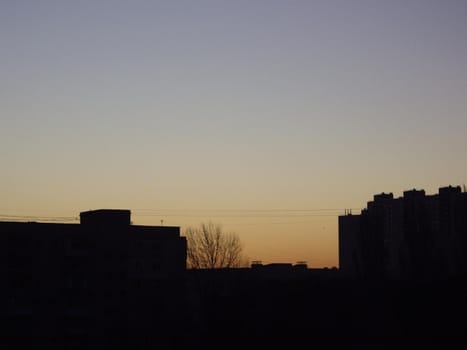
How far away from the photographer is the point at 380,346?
144 feet

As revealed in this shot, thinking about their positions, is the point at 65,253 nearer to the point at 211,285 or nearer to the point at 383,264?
the point at 211,285

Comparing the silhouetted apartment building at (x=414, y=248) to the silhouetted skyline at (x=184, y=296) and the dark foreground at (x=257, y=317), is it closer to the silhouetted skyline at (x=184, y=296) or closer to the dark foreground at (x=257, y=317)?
the silhouetted skyline at (x=184, y=296)

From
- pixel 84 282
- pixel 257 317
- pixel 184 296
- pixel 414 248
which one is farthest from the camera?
pixel 414 248

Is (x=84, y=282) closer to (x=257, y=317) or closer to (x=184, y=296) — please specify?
(x=184, y=296)

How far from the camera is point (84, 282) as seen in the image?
6281 centimetres

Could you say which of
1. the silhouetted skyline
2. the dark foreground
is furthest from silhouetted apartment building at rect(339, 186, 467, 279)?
the dark foreground

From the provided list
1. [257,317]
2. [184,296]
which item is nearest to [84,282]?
[184,296]

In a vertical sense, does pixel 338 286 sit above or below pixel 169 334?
above

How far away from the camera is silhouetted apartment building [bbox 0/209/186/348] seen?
5456cm

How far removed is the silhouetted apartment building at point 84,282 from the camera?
54.6 metres

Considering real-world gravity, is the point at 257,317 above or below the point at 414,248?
below

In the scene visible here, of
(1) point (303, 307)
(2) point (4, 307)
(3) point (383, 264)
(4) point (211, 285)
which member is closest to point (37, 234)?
(2) point (4, 307)

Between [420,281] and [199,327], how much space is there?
15.9m

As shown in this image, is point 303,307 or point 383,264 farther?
point 383,264
